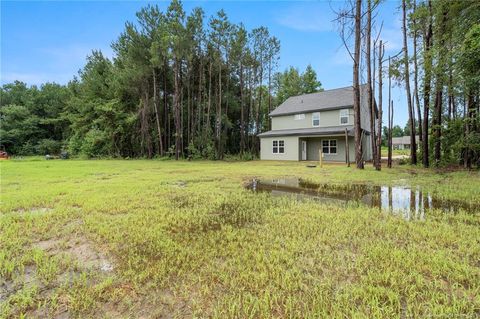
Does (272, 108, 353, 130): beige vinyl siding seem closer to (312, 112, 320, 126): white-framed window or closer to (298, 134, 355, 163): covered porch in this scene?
(312, 112, 320, 126): white-framed window

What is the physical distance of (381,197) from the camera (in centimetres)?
622

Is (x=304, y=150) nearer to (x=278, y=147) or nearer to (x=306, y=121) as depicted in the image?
(x=278, y=147)

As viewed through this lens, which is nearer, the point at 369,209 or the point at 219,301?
the point at 219,301

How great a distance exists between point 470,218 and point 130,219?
6248 millimetres

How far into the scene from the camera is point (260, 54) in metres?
26.3

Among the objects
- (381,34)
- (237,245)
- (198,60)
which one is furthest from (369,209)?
(198,60)

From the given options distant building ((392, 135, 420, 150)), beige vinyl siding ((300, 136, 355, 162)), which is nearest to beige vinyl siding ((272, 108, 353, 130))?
beige vinyl siding ((300, 136, 355, 162))

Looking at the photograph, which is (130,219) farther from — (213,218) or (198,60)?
(198,60)

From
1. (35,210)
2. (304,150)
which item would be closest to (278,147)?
(304,150)

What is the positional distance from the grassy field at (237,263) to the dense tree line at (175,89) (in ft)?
65.2

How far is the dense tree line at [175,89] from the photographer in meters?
22.4

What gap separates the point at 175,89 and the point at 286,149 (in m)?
12.5

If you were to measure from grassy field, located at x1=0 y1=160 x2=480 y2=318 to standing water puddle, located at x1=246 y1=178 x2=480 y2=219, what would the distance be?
1.78ft

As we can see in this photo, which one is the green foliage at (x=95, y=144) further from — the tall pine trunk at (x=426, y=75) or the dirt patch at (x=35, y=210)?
the tall pine trunk at (x=426, y=75)
